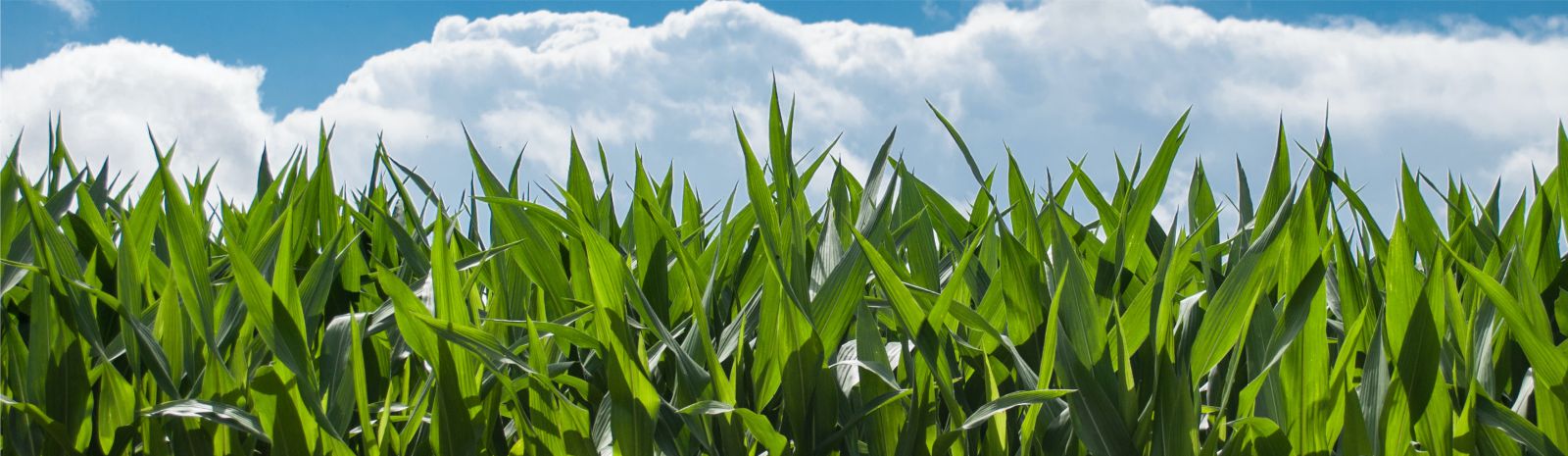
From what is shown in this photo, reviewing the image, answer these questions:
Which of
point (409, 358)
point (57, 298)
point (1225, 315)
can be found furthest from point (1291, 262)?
point (57, 298)

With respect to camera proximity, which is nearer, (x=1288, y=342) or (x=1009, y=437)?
(x=1288, y=342)

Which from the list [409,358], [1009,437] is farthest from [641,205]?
[1009,437]

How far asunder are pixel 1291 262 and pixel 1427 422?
135 mm

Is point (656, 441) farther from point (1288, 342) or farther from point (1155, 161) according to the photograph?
point (1155, 161)

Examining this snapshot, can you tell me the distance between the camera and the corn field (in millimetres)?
685

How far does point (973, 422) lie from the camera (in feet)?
2.16

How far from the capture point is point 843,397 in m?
0.76

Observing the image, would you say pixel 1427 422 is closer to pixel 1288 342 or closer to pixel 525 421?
pixel 1288 342

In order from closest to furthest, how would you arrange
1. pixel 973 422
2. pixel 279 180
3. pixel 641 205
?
pixel 973 422, pixel 641 205, pixel 279 180

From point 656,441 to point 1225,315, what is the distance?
0.41m

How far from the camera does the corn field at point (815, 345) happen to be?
0.69 metres

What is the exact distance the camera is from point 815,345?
0.72 metres

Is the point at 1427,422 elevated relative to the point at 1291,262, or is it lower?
lower

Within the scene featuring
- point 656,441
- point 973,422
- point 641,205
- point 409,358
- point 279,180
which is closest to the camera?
point 973,422
